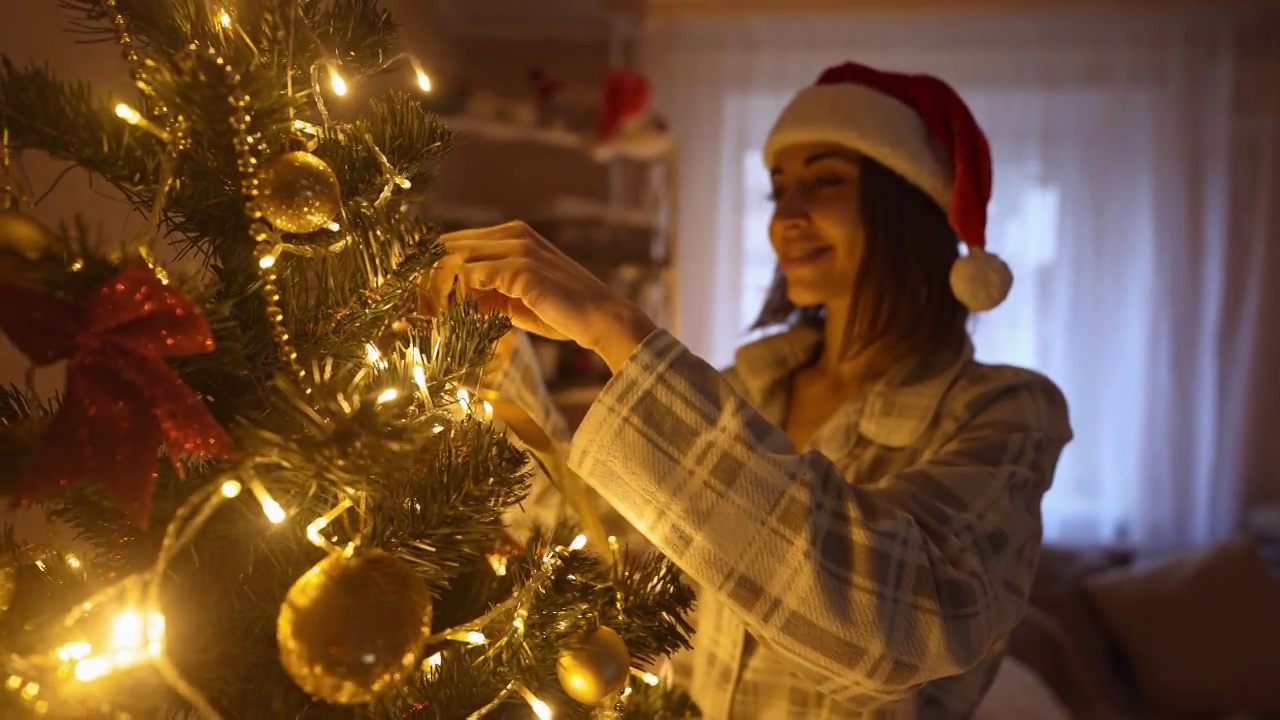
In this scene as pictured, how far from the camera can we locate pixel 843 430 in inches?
37.2

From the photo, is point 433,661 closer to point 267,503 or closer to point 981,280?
point 267,503

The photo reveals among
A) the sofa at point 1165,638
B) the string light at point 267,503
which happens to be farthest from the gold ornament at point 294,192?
the sofa at point 1165,638

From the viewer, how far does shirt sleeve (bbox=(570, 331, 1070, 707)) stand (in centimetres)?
51

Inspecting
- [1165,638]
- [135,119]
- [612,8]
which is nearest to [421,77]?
[135,119]

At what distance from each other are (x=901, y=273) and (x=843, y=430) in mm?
208

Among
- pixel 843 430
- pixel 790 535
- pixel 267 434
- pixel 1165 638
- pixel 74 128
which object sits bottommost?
pixel 1165 638

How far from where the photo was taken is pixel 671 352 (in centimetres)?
54

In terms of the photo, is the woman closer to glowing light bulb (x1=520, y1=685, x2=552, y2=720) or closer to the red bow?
glowing light bulb (x1=520, y1=685, x2=552, y2=720)

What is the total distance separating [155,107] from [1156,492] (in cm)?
302

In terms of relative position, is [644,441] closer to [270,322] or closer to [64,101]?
[270,322]

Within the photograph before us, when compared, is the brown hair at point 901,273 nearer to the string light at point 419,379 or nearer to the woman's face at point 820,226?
the woman's face at point 820,226

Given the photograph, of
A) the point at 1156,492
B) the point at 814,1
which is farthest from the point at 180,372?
the point at 1156,492

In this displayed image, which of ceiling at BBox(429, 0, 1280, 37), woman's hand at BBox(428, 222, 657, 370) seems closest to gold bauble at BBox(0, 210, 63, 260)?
woman's hand at BBox(428, 222, 657, 370)

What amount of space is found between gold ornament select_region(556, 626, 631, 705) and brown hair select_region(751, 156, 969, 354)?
66cm
